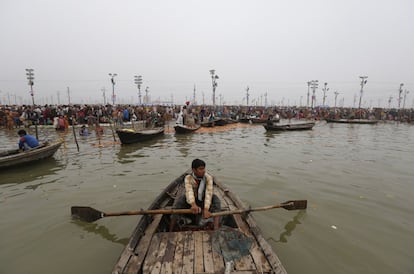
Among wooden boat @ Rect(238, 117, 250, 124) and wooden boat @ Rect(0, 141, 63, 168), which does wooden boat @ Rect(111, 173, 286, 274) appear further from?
wooden boat @ Rect(238, 117, 250, 124)

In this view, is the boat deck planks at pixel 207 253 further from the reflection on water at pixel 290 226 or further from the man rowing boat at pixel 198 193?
the reflection on water at pixel 290 226

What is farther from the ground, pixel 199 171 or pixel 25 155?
pixel 199 171

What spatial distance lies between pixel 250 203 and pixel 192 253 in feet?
11.7

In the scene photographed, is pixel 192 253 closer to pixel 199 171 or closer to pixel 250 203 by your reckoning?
pixel 199 171

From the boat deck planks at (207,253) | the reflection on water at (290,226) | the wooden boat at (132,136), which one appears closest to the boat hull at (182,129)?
the wooden boat at (132,136)

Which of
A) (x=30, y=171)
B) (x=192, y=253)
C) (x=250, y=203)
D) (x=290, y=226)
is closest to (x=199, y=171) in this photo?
(x=192, y=253)

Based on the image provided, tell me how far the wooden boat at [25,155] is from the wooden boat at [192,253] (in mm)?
8091

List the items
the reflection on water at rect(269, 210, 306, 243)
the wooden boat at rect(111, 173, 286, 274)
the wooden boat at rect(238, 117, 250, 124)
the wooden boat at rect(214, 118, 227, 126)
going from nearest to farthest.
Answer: the wooden boat at rect(111, 173, 286, 274) < the reflection on water at rect(269, 210, 306, 243) < the wooden boat at rect(214, 118, 227, 126) < the wooden boat at rect(238, 117, 250, 124)

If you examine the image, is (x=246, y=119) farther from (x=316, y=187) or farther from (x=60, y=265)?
(x=60, y=265)

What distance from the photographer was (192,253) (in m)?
3.44

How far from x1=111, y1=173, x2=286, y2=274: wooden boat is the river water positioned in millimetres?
951

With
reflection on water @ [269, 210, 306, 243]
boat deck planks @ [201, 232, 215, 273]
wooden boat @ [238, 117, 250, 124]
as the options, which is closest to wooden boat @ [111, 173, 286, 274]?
boat deck planks @ [201, 232, 215, 273]

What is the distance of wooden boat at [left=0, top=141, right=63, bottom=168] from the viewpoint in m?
9.06

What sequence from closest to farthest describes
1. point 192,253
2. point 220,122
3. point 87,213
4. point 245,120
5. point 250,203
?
point 192,253 < point 87,213 < point 250,203 < point 220,122 < point 245,120
